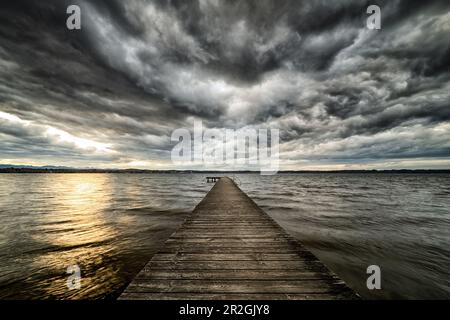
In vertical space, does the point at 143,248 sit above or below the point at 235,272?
below

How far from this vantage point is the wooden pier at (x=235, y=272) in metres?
2.72

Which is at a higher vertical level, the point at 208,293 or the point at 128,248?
the point at 208,293

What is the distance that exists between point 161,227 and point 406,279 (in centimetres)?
1136

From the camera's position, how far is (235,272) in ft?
10.9

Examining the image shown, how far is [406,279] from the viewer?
247 inches

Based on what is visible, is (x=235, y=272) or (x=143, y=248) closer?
(x=235, y=272)

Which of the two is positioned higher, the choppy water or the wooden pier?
the wooden pier

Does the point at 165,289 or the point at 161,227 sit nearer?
the point at 165,289

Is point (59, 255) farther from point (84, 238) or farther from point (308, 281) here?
point (308, 281)

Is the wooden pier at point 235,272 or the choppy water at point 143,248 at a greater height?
the wooden pier at point 235,272

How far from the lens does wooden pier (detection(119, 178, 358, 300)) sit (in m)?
2.72

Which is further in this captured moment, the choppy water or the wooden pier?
the choppy water
